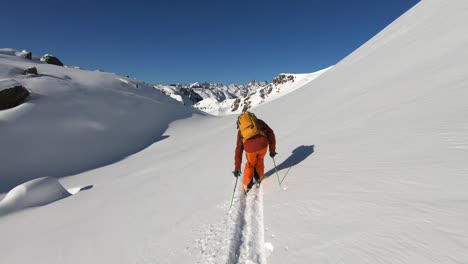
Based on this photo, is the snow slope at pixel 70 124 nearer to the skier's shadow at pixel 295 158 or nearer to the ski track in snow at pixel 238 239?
the skier's shadow at pixel 295 158

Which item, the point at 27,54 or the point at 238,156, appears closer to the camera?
the point at 238,156

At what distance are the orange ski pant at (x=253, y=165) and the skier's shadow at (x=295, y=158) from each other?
1.68 feet

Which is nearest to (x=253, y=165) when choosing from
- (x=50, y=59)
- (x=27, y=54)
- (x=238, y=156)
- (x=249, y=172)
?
(x=249, y=172)

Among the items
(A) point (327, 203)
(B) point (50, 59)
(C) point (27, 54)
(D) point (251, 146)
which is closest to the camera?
(A) point (327, 203)

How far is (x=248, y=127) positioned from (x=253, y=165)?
0.91m

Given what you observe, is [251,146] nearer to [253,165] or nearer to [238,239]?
[253,165]

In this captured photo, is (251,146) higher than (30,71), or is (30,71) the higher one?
(30,71)

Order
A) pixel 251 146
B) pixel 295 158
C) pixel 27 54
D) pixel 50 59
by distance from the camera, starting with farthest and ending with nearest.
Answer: pixel 50 59 < pixel 27 54 < pixel 295 158 < pixel 251 146

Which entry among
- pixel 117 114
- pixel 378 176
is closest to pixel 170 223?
pixel 378 176

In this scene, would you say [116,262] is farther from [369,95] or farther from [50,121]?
[50,121]

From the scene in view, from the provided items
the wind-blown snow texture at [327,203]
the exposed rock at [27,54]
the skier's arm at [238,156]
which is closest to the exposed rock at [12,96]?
the wind-blown snow texture at [327,203]

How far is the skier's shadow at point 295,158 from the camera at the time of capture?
6.35 metres

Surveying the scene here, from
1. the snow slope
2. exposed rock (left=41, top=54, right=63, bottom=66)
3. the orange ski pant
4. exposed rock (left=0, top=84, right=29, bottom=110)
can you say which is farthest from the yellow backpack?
exposed rock (left=41, top=54, right=63, bottom=66)

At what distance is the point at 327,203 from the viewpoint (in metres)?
3.78
